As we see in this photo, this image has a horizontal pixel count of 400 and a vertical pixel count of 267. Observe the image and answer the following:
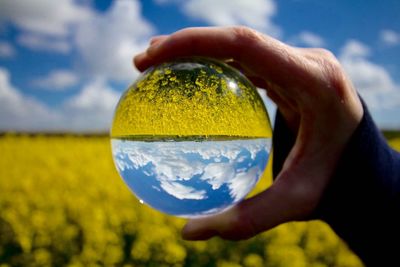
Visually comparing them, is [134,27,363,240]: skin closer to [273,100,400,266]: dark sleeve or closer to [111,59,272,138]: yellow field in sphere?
[273,100,400,266]: dark sleeve

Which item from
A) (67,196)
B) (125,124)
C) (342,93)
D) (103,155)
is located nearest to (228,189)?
(125,124)

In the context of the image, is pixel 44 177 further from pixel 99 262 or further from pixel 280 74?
pixel 280 74

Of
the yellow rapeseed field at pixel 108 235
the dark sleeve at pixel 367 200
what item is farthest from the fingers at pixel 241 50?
the yellow rapeseed field at pixel 108 235

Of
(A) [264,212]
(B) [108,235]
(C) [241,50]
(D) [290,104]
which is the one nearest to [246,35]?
(C) [241,50]

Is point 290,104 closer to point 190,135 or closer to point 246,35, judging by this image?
point 246,35

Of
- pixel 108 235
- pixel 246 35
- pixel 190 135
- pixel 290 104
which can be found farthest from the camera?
pixel 108 235

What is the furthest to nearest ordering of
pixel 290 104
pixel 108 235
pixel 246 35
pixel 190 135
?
Answer: pixel 108 235, pixel 290 104, pixel 246 35, pixel 190 135

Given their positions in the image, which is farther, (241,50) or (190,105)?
(241,50)
